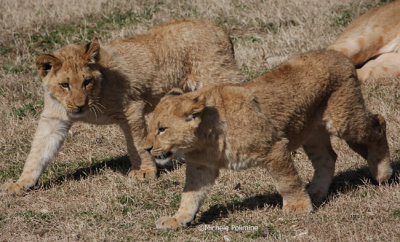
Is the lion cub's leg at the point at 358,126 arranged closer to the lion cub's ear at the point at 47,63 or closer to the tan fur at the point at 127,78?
the tan fur at the point at 127,78

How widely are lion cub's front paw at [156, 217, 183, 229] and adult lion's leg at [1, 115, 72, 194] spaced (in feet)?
6.66

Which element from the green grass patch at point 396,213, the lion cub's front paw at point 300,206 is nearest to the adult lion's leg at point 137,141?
the lion cub's front paw at point 300,206

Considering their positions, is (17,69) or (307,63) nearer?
(307,63)

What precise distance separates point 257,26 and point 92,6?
3.41 metres

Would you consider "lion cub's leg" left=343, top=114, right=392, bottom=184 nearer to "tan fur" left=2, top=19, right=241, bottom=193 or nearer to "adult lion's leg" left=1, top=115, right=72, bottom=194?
"tan fur" left=2, top=19, right=241, bottom=193

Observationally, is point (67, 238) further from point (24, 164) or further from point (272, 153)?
point (24, 164)

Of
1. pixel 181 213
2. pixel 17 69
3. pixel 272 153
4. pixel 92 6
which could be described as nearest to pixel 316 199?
pixel 272 153

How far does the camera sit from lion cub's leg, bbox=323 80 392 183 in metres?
6.17

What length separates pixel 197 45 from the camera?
8.13 m

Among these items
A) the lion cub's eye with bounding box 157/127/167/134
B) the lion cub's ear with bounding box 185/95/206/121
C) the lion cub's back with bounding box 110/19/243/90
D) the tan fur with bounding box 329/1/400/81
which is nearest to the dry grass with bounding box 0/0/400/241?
the tan fur with bounding box 329/1/400/81

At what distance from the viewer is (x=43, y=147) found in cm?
733

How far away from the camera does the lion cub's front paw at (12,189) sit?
6.96m

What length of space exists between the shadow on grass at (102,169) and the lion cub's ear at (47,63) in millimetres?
1331

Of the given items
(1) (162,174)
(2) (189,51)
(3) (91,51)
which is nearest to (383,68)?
(2) (189,51)
